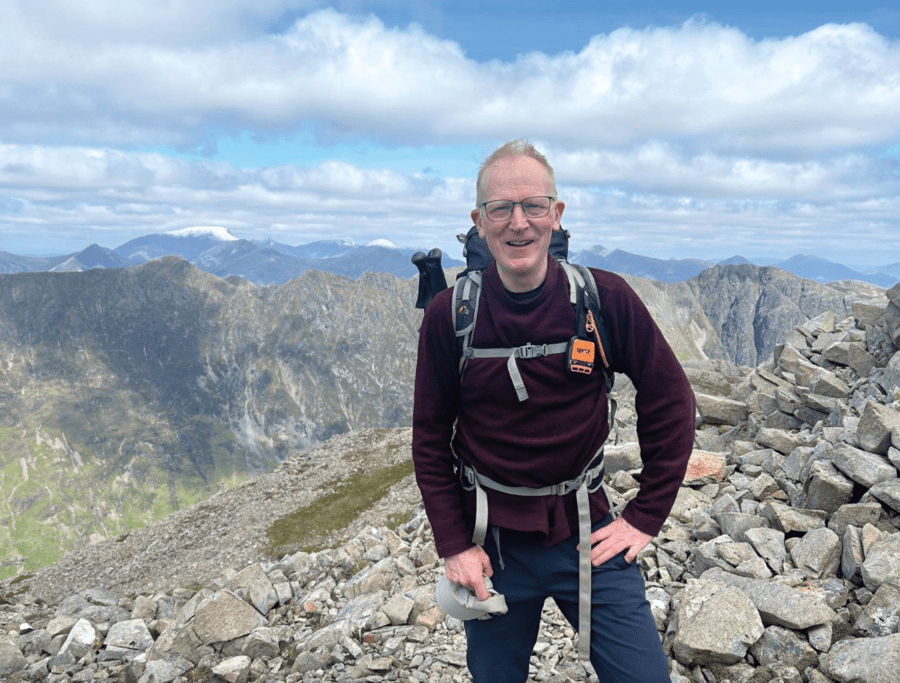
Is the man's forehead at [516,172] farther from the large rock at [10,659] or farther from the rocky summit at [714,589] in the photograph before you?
the large rock at [10,659]

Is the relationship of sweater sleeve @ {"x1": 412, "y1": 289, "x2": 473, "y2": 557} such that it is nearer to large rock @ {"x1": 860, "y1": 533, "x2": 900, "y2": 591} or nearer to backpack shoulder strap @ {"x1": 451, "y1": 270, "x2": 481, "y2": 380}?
backpack shoulder strap @ {"x1": 451, "y1": 270, "x2": 481, "y2": 380}

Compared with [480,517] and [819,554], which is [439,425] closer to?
[480,517]

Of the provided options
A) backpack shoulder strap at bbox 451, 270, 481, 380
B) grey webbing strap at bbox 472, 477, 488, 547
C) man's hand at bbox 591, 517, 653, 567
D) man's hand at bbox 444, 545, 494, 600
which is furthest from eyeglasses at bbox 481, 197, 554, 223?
man's hand at bbox 444, 545, 494, 600

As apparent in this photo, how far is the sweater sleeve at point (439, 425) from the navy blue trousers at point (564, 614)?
0.42 m

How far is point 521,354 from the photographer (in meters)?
4.66

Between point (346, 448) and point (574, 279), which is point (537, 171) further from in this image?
point (346, 448)

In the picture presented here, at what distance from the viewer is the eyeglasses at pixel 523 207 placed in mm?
4605

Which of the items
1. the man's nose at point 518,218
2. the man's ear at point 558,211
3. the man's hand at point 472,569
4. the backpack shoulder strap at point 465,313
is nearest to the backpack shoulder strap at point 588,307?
the man's ear at point 558,211

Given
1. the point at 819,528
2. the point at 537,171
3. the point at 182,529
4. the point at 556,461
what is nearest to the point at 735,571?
the point at 819,528

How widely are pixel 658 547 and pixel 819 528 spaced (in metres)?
3.03

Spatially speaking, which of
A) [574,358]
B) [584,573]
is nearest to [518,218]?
[574,358]

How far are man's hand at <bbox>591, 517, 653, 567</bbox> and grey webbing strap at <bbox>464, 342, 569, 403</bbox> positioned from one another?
1.39 meters

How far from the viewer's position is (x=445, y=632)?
1112 cm

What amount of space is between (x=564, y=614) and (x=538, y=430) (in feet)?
5.45
